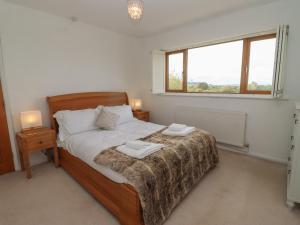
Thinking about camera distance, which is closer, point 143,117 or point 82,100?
point 82,100

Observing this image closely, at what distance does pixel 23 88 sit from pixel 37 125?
623 mm

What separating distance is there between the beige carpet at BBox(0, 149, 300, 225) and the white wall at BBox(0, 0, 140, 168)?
2.73ft

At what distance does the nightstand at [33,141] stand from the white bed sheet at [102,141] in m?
0.18

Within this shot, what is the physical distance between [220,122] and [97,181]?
241 cm

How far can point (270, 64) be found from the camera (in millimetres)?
2734

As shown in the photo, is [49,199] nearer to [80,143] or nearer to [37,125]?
[80,143]

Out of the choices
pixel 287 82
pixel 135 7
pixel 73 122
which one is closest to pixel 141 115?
pixel 73 122

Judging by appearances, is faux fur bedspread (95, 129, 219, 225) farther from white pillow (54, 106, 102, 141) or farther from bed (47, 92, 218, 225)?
white pillow (54, 106, 102, 141)

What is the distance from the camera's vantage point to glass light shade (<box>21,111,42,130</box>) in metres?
2.53

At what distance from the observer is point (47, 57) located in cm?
288

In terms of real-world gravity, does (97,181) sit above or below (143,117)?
below

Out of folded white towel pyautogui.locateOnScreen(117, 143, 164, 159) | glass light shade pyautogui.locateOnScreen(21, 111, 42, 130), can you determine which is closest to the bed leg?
folded white towel pyautogui.locateOnScreen(117, 143, 164, 159)

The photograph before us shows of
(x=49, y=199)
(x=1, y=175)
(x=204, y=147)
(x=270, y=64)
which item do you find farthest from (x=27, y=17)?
Answer: (x=270, y=64)

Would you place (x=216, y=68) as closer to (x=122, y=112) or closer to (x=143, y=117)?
(x=143, y=117)
